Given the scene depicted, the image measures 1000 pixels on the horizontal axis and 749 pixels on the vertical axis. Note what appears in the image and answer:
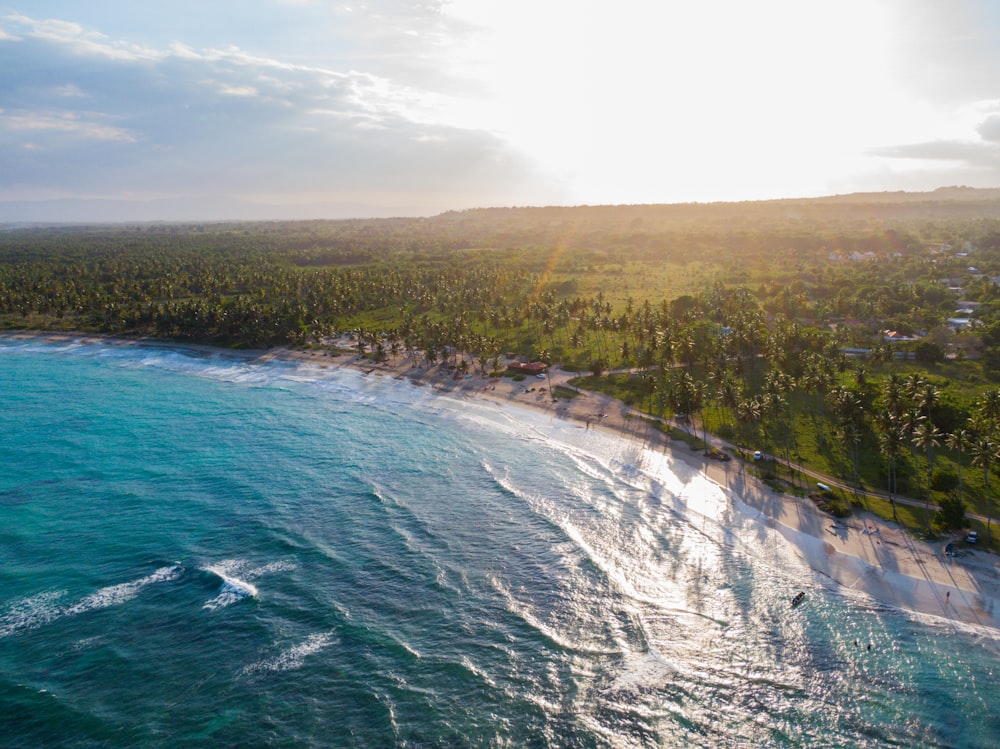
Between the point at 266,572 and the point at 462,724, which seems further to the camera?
the point at 266,572

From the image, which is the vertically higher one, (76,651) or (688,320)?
(688,320)

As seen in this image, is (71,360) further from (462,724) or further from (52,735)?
(462,724)

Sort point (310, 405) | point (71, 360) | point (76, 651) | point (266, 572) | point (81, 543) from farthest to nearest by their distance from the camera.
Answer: point (71, 360)
point (310, 405)
point (81, 543)
point (266, 572)
point (76, 651)

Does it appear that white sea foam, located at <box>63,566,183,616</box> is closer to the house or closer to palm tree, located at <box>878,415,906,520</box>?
the house

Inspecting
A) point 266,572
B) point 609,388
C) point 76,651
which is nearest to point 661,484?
point 609,388

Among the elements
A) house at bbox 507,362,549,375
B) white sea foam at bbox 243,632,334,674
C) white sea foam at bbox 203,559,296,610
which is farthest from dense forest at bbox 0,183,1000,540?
white sea foam at bbox 203,559,296,610

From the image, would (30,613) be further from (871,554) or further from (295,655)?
(871,554)

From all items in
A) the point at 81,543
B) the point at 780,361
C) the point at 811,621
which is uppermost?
the point at 780,361

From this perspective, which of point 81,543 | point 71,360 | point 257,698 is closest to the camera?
point 257,698

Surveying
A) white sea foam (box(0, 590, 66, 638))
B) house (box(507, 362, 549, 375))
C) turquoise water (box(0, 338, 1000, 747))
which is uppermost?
house (box(507, 362, 549, 375))
